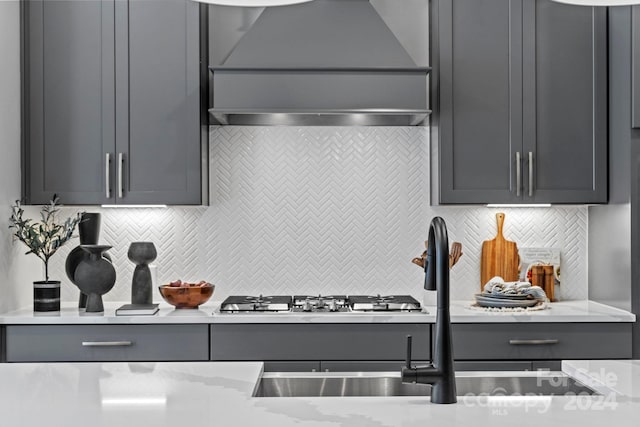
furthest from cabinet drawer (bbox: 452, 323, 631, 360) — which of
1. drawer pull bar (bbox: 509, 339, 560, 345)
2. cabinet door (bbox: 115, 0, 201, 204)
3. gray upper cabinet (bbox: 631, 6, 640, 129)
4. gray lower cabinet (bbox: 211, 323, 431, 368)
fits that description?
cabinet door (bbox: 115, 0, 201, 204)

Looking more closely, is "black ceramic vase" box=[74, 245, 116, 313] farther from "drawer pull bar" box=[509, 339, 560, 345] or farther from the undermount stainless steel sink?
"drawer pull bar" box=[509, 339, 560, 345]

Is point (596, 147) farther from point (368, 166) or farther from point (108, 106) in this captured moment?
point (108, 106)

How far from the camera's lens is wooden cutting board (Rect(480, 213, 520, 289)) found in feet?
11.7

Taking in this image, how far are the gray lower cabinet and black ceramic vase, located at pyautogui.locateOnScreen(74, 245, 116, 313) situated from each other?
612mm

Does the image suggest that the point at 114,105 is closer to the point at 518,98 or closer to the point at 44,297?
the point at 44,297

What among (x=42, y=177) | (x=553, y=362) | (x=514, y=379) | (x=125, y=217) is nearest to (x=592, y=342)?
(x=553, y=362)

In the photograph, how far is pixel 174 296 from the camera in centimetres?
320

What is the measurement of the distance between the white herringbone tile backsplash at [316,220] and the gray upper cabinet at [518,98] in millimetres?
357

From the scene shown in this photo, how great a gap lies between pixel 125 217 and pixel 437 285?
2.47 metres

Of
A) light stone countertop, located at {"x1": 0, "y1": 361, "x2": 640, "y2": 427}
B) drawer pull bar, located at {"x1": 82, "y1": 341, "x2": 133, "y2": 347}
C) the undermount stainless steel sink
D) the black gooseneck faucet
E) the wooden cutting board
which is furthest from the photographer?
the wooden cutting board

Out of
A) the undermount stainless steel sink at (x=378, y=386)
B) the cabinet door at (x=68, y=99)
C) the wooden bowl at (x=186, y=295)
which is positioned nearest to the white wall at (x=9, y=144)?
the cabinet door at (x=68, y=99)

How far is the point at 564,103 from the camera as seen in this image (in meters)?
3.30

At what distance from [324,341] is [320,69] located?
4.21 ft

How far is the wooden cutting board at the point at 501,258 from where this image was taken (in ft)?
11.7
